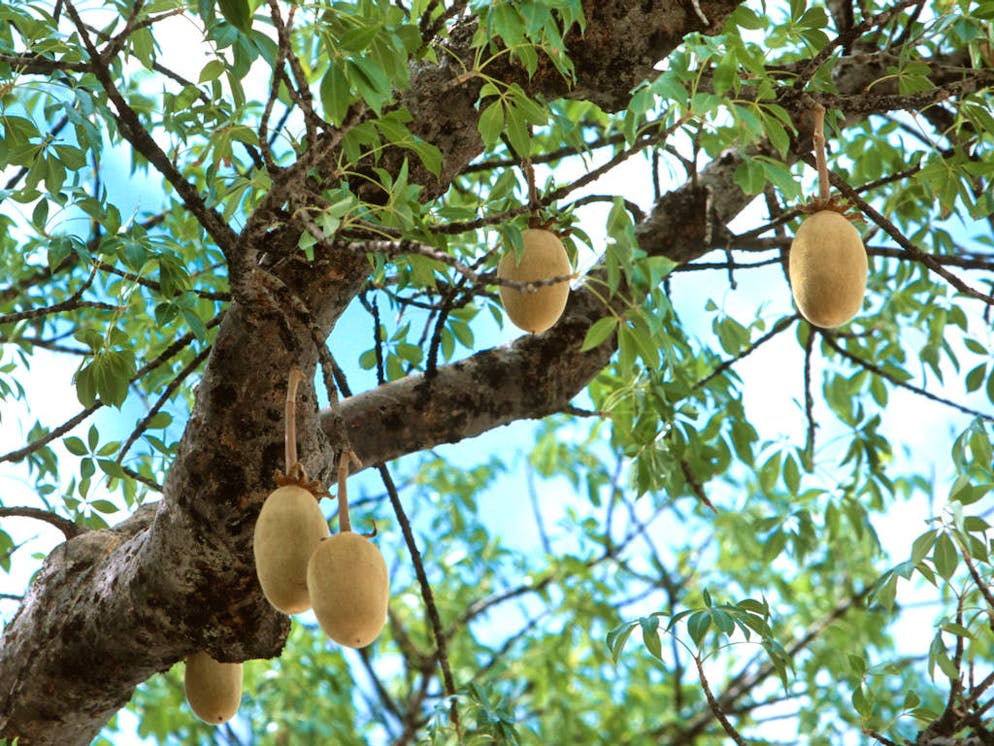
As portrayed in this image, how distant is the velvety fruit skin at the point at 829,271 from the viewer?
115 cm

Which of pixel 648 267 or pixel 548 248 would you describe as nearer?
pixel 548 248

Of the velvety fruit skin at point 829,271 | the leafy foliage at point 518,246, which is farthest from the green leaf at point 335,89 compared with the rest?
the velvety fruit skin at point 829,271

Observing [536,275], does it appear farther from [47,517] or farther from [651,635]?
[47,517]

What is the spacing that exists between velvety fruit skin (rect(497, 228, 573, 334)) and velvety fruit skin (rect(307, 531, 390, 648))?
327 millimetres

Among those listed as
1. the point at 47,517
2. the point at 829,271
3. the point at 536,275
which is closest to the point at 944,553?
the point at 829,271

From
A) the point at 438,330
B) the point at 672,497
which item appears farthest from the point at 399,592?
the point at 438,330

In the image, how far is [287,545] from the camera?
0.95 m

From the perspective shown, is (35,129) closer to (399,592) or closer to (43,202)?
(43,202)

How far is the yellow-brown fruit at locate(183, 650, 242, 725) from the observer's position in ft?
4.47

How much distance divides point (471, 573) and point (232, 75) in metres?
3.01

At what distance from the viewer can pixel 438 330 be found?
1509mm

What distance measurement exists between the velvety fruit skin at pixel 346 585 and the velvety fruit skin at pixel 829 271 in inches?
21.7

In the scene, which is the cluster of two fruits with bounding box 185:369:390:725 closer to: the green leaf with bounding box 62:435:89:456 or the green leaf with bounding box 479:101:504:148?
the green leaf with bounding box 479:101:504:148

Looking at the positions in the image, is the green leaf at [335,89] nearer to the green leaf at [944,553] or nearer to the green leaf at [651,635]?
the green leaf at [651,635]
